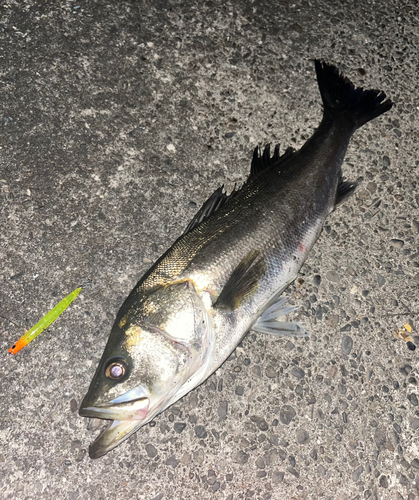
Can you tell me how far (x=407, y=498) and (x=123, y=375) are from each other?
1.83 metres

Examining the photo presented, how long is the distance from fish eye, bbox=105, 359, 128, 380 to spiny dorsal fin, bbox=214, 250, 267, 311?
555 mm

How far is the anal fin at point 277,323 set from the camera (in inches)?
96.1

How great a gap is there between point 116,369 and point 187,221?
3.74 ft

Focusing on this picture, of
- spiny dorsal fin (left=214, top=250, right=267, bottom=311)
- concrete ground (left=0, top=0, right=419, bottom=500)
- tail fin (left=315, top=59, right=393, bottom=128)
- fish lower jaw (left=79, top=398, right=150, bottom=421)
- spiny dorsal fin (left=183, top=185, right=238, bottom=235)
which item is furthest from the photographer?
tail fin (left=315, top=59, right=393, bottom=128)

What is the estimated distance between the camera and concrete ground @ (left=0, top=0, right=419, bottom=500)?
2.36m

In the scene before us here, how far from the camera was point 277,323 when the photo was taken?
248 cm

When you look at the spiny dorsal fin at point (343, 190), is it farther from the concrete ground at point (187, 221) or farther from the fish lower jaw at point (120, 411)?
the fish lower jaw at point (120, 411)

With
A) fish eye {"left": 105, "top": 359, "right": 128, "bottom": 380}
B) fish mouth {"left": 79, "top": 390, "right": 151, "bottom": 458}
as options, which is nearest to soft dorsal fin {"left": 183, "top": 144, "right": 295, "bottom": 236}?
fish eye {"left": 105, "top": 359, "right": 128, "bottom": 380}

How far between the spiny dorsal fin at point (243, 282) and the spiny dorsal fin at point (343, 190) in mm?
825

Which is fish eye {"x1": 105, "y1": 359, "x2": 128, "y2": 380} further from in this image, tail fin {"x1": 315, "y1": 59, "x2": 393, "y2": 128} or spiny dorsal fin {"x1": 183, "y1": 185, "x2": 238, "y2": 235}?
tail fin {"x1": 315, "y1": 59, "x2": 393, "y2": 128}

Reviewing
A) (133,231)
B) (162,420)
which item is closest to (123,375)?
(162,420)

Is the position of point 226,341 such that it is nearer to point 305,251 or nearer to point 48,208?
point 305,251

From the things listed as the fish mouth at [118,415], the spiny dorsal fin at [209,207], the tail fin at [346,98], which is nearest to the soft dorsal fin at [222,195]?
the spiny dorsal fin at [209,207]

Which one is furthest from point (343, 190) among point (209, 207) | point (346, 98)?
point (209, 207)
